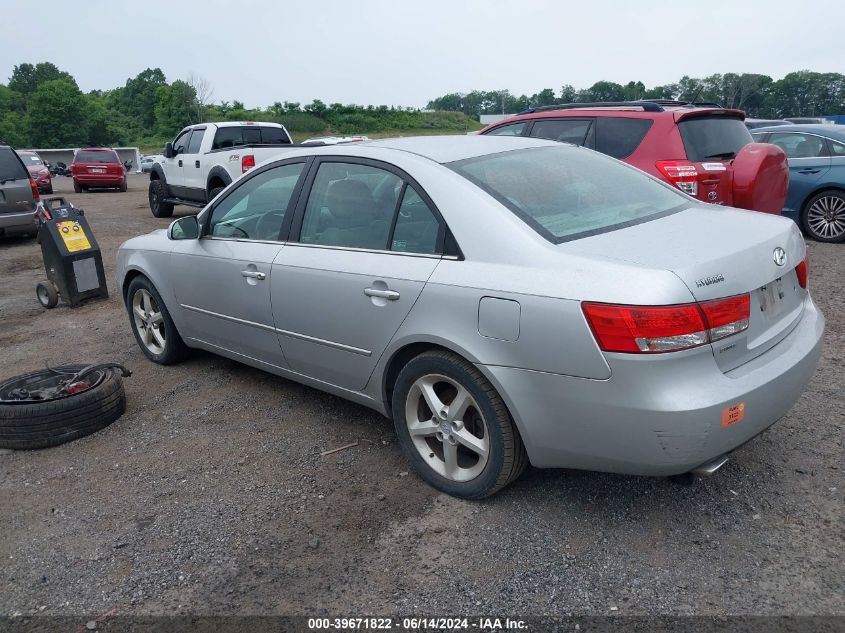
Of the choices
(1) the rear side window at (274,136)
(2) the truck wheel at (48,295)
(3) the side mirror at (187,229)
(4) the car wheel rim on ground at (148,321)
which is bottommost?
(2) the truck wheel at (48,295)

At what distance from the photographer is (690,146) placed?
6.71 m

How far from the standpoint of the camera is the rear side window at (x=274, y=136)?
542 inches

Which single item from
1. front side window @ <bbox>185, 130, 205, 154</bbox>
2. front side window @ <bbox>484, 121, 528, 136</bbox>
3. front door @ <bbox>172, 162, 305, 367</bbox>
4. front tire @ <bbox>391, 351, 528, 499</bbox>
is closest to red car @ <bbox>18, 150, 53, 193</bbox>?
front side window @ <bbox>185, 130, 205, 154</bbox>

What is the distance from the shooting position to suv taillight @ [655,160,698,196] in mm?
6531

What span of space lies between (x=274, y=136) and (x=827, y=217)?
9961mm

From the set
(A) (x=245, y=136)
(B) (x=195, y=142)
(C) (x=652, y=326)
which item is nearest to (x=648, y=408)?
(C) (x=652, y=326)

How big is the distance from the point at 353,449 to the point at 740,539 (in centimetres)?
202

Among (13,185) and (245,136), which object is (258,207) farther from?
(245,136)

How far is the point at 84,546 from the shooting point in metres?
3.12

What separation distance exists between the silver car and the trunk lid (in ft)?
0.04

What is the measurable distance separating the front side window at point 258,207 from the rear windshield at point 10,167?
8803 mm

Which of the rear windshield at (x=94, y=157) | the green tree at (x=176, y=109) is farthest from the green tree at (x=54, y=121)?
the rear windshield at (x=94, y=157)

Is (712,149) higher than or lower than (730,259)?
higher

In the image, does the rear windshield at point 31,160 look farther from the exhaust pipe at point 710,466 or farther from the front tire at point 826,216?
the exhaust pipe at point 710,466
